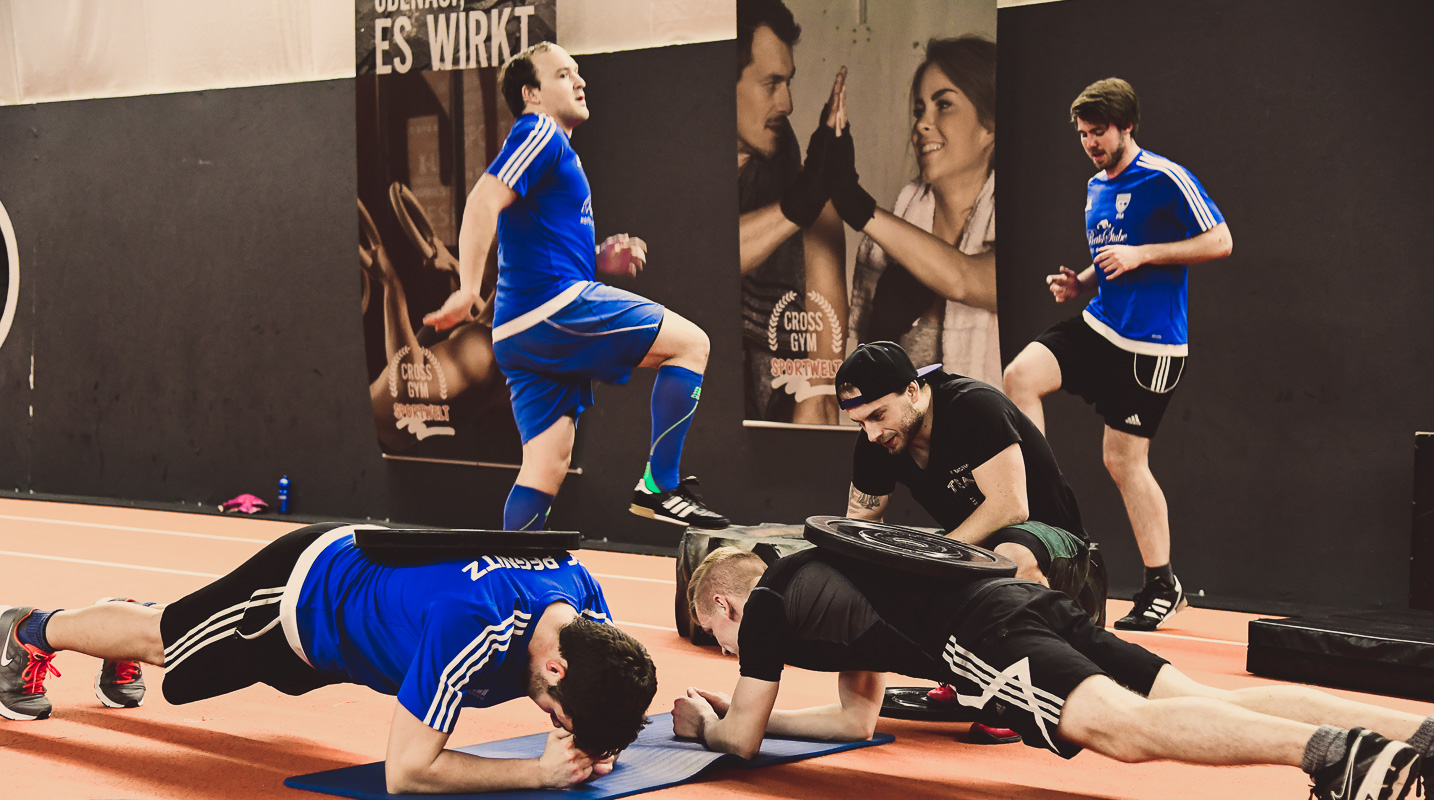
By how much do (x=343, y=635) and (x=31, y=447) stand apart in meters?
8.65

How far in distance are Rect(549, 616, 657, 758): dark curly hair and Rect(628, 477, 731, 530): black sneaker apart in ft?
7.23

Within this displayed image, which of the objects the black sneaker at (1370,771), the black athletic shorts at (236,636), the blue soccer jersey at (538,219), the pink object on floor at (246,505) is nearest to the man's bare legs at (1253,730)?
the black sneaker at (1370,771)

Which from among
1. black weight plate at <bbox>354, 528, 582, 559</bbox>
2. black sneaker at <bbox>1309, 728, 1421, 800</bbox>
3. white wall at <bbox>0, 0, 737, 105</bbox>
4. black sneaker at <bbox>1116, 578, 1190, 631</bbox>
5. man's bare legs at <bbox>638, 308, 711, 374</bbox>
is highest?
white wall at <bbox>0, 0, 737, 105</bbox>

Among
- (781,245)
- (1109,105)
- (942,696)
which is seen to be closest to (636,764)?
(942,696)

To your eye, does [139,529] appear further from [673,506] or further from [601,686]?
[601,686]

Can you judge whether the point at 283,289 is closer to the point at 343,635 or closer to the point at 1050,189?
the point at 1050,189

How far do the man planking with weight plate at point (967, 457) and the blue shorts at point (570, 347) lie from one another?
3.73 feet

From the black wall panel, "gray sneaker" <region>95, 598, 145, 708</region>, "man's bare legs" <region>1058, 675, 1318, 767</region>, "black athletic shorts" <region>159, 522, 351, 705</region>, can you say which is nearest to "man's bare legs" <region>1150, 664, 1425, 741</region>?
"man's bare legs" <region>1058, 675, 1318, 767</region>

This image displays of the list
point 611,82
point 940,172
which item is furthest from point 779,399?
point 611,82

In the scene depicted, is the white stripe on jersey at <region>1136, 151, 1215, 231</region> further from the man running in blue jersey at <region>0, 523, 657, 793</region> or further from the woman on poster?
the man running in blue jersey at <region>0, 523, 657, 793</region>

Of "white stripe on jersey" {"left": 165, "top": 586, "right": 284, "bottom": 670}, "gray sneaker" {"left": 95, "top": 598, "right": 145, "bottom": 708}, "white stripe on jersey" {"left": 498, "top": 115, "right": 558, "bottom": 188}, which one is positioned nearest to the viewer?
"white stripe on jersey" {"left": 165, "top": 586, "right": 284, "bottom": 670}

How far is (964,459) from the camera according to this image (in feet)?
13.1

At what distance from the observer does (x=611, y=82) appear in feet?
26.3

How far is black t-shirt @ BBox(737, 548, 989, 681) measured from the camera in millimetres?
3082
